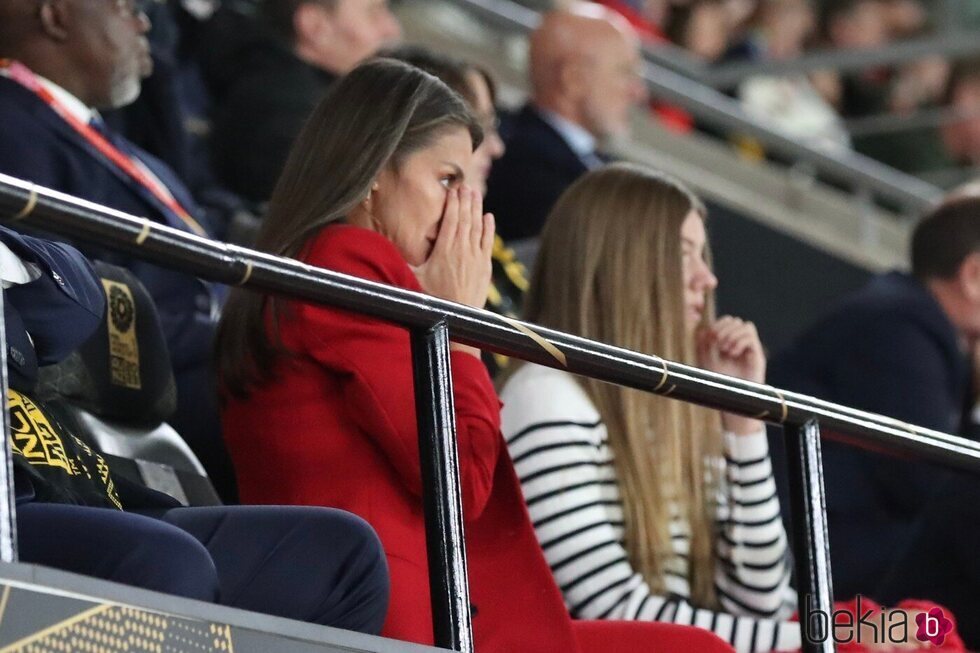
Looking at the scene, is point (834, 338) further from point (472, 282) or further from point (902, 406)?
point (472, 282)

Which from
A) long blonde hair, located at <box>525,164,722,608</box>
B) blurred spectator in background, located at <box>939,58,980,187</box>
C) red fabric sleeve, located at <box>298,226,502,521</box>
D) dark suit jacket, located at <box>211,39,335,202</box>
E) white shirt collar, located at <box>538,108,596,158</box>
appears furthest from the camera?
blurred spectator in background, located at <box>939,58,980,187</box>

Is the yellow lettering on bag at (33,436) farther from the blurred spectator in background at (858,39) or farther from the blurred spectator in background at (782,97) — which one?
the blurred spectator in background at (858,39)

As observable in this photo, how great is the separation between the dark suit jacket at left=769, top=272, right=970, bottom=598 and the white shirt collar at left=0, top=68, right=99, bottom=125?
5.13ft

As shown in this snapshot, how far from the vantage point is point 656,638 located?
2404mm

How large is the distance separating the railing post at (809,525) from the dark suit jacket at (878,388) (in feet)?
5.01

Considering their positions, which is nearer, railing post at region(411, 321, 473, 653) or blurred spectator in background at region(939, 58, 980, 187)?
railing post at region(411, 321, 473, 653)

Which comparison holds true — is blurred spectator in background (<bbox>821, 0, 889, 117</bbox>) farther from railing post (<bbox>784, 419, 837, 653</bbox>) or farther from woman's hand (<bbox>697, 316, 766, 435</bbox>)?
railing post (<bbox>784, 419, 837, 653</bbox>)

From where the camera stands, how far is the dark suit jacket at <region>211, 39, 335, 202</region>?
4.56 m

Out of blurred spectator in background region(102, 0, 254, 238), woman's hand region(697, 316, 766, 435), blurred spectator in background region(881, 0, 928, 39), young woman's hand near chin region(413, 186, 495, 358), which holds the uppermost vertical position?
blurred spectator in background region(881, 0, 928, 39)

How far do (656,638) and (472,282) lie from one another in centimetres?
51

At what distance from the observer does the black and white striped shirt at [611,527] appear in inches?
108

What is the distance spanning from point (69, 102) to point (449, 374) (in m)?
1.53

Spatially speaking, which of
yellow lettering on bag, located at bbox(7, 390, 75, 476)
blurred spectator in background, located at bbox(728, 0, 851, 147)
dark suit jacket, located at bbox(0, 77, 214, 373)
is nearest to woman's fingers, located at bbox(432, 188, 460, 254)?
yellow lettering on bag, located at bbox(7, 390, 75, 476)

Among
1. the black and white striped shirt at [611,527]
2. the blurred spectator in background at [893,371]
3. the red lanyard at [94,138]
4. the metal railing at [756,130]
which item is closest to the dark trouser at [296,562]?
the black and white striped shirt at [611,527]
